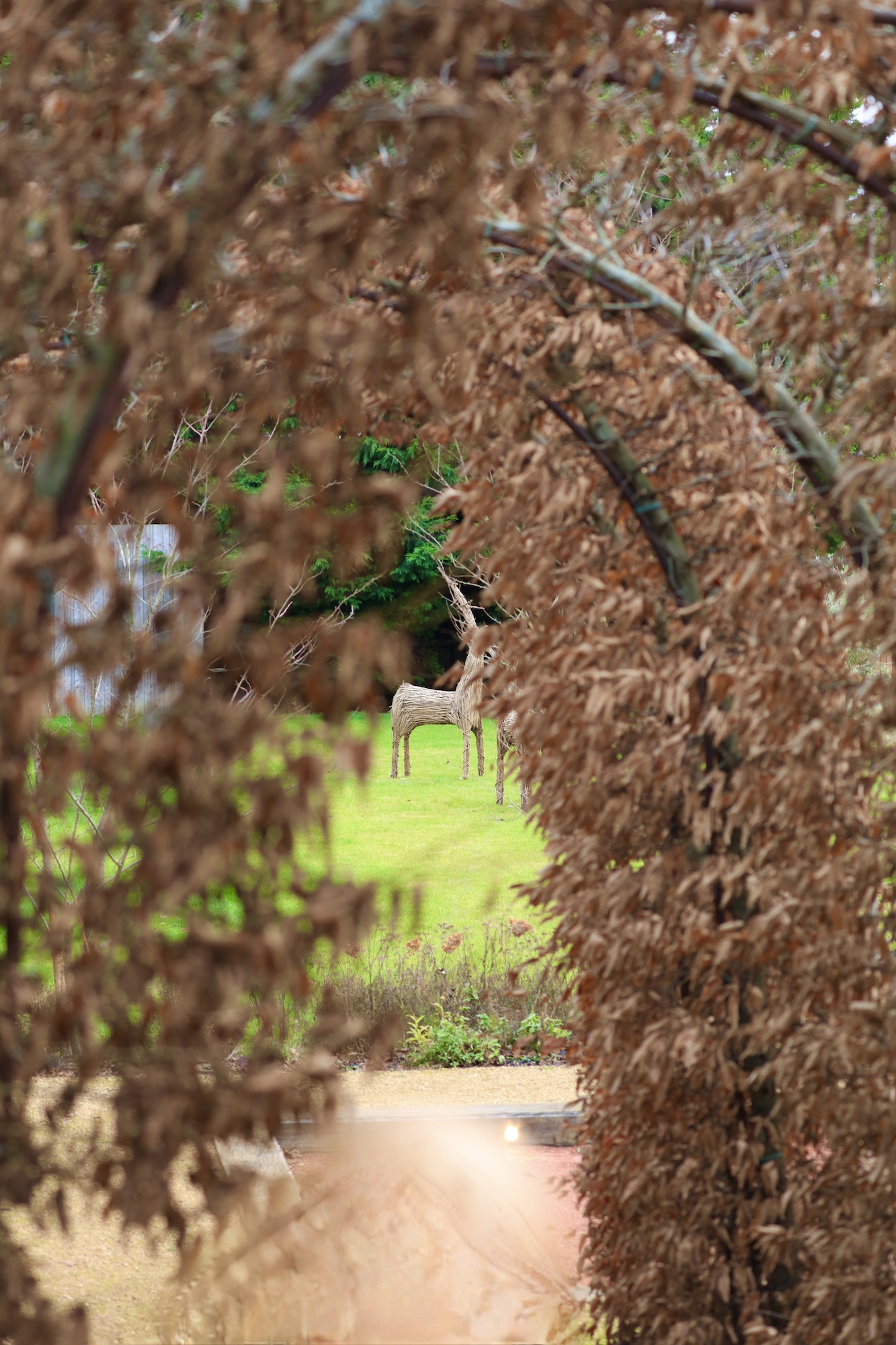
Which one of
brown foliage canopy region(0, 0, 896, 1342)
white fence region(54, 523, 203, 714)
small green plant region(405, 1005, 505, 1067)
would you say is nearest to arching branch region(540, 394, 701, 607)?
brown foliage canopy region(0, 0, 896, 1342)

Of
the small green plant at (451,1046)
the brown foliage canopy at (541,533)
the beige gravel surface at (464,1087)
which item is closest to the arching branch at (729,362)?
the brown foliage canopy at (541,533)

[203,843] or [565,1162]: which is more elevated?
[203,843]

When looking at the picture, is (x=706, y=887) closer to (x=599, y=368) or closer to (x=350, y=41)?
(x=599, y=368)

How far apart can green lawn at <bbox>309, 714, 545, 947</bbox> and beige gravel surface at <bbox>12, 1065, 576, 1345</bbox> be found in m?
2.90

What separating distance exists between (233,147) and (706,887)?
205 cm

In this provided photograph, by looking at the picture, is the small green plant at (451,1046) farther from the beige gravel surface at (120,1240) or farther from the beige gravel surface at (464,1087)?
the beige gravel surface at (120,1240)

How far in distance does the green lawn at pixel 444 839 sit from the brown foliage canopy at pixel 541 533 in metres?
6.08

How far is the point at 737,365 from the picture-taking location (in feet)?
9.89

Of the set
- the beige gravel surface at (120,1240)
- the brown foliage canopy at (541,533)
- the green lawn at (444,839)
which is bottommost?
the beige gravel surface at (120,1240)

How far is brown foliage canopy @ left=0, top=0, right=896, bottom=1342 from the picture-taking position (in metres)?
1.67

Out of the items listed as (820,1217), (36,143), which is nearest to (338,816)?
(820,1217)

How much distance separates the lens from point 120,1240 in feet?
10.7

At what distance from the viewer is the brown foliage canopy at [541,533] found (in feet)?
5.48

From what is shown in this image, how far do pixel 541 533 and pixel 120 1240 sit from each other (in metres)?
2.14
